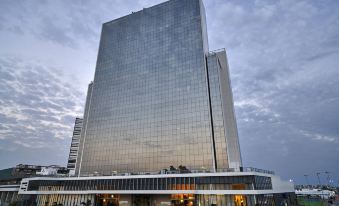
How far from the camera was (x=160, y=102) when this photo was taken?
95250mm

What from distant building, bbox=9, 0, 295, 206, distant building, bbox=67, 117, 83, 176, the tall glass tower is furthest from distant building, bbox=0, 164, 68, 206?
the tall glass tower

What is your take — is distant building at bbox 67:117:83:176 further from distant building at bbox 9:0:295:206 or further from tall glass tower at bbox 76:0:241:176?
tall glass tower at bbox 76:0:241:176

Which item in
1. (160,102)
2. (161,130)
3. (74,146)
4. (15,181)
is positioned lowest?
(15,181)

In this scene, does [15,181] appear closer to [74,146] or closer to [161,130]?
[74,146]

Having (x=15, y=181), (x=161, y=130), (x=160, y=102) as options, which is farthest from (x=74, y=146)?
(x=161, y=130)

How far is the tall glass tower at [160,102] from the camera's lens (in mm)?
83925

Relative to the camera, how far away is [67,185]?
8594 cm

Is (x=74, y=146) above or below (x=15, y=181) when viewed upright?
above

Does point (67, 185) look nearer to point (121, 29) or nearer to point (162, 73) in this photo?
point (162, 73)

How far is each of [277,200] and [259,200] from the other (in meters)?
20.5

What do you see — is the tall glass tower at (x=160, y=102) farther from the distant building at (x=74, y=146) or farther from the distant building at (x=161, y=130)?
the distant building at (x=74, y=146)

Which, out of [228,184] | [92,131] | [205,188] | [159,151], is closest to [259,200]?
[228,184]

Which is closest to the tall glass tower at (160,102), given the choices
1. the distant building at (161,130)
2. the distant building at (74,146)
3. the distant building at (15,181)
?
the distant building at (161,130)

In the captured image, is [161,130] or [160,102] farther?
[160,102]
